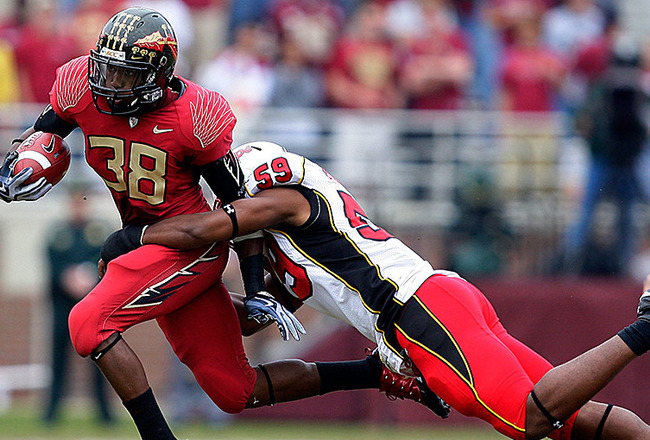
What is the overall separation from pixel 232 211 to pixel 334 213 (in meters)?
0.48

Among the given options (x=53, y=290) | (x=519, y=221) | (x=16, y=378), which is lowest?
(x=16, y=378)

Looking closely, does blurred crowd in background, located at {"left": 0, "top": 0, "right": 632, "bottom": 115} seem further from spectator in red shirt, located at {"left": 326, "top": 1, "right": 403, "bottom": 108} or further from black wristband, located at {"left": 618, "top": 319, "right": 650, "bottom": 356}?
black wristband, located at {"left": 618, "top": 319, "right": 650, "bottom": 356}

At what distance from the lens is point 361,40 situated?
11.4 metres

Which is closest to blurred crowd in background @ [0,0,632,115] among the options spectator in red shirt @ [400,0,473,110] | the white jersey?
spectator in red shirt @ [400,0,473,110]

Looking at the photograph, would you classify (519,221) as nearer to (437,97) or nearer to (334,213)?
(437,97)

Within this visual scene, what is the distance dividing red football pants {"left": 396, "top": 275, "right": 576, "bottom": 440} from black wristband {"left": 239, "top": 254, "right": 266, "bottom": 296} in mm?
651

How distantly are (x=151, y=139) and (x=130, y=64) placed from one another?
343 mm

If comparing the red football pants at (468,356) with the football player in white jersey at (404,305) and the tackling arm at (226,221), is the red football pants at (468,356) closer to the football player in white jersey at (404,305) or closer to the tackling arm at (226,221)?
the football player in white jersey at (404,305)

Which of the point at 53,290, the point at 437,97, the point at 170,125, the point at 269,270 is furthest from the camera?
the point at 437,97

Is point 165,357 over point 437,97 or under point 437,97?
under

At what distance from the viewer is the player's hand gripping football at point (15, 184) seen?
202 inches

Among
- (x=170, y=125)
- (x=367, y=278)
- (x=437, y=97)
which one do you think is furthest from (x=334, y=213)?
(x=437, y=97)

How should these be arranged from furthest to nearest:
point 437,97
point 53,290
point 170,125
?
point 437,97 → point 53,290 → point 170,125

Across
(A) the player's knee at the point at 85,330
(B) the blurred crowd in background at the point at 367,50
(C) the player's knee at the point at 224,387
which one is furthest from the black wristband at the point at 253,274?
(B) the blurred crowd in background at the point at 367,50
